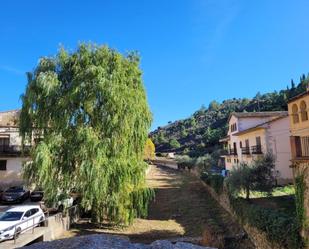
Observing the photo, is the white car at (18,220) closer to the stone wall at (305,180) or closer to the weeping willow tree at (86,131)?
the weeping willow tree at (86,131)

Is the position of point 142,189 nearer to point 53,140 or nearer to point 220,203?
point 53,140

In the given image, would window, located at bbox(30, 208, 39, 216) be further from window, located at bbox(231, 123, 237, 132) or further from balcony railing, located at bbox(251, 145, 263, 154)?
window, located at bbox(231, 123, 237, 132)

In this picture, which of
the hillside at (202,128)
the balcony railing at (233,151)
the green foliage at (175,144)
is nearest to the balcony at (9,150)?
the balcony railing at (233,151)

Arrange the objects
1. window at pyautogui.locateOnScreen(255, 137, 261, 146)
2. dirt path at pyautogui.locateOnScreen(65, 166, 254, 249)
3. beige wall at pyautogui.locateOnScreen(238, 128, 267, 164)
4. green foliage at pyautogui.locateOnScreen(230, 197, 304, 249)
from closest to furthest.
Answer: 1. green foliage at pyautogui.locateOnScreen(230, 197, 304, 249)
2. dirt path at pyautogui.locateOnScreen(65, 166, 254, 249)
3. beige wall at pyautogui.locateOnScreen(238, 128, 267, 164)
4. window at pyautogui.locateOnScreen(255, 137, 261, 146)

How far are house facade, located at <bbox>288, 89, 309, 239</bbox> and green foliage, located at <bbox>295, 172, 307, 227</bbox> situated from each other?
4 cm

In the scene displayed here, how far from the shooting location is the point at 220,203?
2697cm

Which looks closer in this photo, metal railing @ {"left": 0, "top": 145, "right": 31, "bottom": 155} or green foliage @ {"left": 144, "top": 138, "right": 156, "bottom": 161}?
green foliage @ {"left": 144, "top": 138, "right": 156, "bottom": 161}

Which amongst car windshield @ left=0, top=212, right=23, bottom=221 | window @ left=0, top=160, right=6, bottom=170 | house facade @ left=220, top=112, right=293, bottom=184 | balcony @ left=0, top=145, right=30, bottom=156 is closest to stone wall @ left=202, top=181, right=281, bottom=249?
house facade @ left=220, top=112, right=293, bottom=184

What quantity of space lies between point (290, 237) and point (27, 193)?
23.6 metres

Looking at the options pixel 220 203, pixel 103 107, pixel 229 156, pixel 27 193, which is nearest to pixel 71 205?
pixel 103 107

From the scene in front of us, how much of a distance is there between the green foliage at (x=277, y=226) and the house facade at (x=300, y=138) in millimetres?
930

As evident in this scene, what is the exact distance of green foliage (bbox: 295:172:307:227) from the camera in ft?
39.5

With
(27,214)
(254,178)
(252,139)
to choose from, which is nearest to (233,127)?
(252,139)

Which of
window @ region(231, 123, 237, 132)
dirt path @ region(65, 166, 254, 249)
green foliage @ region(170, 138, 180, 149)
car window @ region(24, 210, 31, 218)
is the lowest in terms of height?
dirt path @ region(65, 166, 254, 249)
